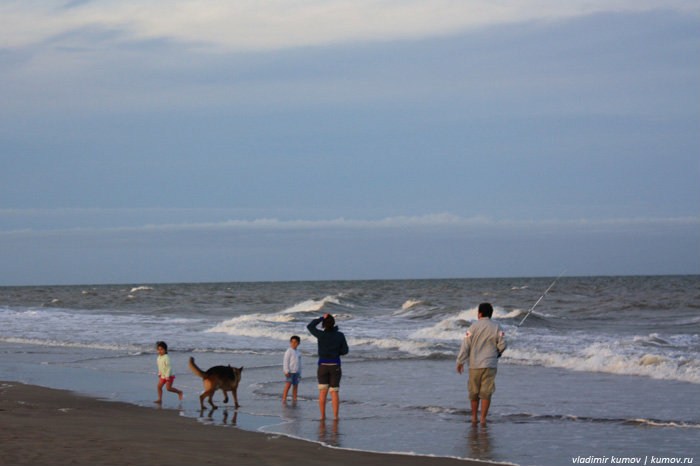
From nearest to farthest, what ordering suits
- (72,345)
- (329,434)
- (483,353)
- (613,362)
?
(329,434), (483,353), (613,362), (72,345)

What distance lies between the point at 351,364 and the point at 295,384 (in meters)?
5.51

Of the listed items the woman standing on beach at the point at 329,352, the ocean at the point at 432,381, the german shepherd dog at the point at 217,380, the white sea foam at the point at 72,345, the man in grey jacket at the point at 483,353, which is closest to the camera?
the ocean at the point at 432,381

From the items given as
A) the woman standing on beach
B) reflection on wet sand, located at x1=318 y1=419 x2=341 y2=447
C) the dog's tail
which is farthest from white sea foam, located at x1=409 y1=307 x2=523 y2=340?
reflection on wet sand, located at x1=318 y1=419 x2=341 y2=447

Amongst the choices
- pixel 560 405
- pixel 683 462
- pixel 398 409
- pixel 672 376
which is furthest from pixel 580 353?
pixel 683 462

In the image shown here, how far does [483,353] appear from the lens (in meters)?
9.57

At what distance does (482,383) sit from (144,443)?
4.17m

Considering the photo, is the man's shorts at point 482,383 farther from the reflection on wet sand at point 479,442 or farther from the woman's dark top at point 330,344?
the woman's dark top at point 330,344

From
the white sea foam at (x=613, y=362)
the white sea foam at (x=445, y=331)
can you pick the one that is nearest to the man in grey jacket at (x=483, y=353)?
the white sea foam at (x=613, y=362)

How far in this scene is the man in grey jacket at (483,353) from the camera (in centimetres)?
955

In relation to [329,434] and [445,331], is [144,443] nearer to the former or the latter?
[329,434]

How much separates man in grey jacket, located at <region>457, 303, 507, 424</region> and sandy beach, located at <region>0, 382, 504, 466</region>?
2076 millimetres

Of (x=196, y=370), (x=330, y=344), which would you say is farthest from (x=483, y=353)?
(x=196, y=370)

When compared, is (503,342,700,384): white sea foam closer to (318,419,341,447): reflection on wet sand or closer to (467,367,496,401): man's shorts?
(467,367,496,401): man's shorts

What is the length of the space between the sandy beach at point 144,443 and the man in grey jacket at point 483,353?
81.7 inches
